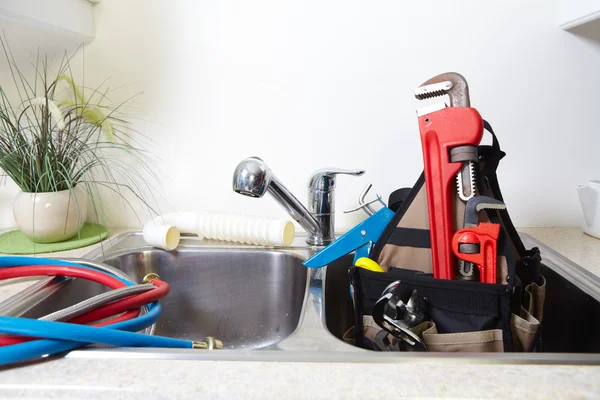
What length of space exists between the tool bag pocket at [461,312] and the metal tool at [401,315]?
2cm

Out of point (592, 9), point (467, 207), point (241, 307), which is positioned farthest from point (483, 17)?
point (241, 307)

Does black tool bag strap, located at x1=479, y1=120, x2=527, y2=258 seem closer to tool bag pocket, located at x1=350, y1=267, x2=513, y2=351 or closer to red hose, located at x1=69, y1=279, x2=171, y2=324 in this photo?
tool bag pocket, located at x1=350, y1=267, x2=513, y2=351

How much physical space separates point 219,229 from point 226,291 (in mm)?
137

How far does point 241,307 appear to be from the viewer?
996mm

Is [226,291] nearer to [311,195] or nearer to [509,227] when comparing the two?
[311,195]

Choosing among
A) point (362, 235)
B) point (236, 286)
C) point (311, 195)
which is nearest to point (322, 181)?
point (311, 195)

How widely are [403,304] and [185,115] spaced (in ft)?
2.44

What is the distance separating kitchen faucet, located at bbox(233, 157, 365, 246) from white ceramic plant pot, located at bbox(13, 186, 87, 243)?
403 mm

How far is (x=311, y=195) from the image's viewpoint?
3.32 feet

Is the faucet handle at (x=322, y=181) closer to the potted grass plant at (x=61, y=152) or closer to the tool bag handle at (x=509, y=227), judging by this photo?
the tool bag handle at (x=509, y=227)

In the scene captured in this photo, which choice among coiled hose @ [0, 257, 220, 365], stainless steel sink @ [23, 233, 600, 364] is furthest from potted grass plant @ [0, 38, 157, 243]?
coiled hose @ [0, 257, 220, 365]

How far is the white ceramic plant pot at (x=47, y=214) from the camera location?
0.95m

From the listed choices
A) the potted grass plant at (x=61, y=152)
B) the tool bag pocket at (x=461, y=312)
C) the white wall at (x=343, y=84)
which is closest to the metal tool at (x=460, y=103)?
the tool bag pocket at (x=461, y=312)

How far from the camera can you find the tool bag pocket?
609mm
